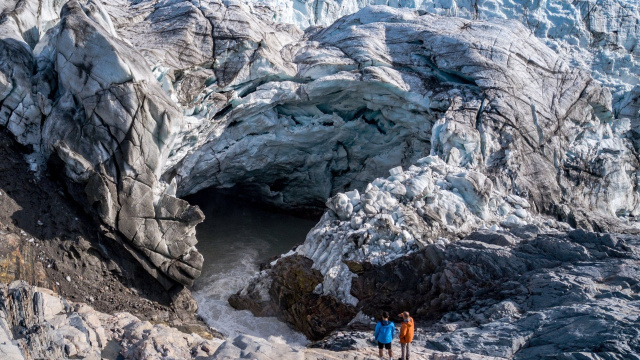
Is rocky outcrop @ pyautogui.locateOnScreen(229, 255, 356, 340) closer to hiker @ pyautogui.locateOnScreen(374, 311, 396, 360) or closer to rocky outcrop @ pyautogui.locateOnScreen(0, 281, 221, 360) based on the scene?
rocky outcrop @ pyautogui.locateOnScreen(0, 281, 221, 360)

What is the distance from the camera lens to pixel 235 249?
22.9m

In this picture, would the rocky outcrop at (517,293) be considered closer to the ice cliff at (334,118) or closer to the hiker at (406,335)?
the ice cliff at (334,118)

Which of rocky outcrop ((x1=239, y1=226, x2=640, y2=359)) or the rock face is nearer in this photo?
rocky outcrop ((x1=239, y1=226, x2=640, y2=359))

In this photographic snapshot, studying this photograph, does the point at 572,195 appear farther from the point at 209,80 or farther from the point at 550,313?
the point at 209,80

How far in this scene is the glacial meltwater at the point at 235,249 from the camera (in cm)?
1703

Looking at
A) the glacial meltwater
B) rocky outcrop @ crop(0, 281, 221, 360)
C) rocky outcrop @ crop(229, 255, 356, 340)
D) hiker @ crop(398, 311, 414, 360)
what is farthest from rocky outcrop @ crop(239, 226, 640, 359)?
the glacial meltwater

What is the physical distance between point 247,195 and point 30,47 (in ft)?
41.8

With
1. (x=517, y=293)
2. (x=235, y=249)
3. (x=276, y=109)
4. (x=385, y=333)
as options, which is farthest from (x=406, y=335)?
(x=276, y=109)

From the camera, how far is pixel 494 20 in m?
24.2

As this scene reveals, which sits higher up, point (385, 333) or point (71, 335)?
point (385, 333)

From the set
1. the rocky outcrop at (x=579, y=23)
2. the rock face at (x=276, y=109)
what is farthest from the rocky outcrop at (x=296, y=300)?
the rocky outcrop at (x=579, y=23)

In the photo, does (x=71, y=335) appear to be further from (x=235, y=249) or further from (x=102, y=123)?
(x=235, y=249)

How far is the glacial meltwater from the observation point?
17.0m

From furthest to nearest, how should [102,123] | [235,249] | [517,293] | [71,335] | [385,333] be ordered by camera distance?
1. [235,249]
2. [102,123]
3. [517,293]
4. [71,335]
5. [385,333]
